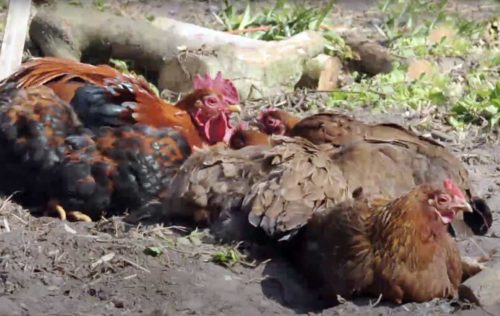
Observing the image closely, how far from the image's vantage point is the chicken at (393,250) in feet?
16.9

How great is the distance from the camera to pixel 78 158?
6.12 metres

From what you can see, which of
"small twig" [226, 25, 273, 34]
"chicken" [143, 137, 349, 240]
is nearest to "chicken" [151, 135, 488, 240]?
"chicken" [143, 137, 349, 240]

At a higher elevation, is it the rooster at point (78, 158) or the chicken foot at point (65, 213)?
the rooster at point (78, 158)

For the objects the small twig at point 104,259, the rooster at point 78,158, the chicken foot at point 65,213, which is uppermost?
the rooster at point 78,158

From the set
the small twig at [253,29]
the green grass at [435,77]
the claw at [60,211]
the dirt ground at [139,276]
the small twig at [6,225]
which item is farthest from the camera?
the small twig at [253,29]

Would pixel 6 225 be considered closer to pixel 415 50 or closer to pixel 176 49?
pixel 176 49

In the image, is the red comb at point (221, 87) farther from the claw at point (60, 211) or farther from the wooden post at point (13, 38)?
the wooden post at point (13, 38)

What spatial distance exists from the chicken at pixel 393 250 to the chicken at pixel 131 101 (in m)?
1.22

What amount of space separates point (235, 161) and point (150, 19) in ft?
10.1

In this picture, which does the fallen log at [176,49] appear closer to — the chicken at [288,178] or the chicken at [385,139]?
the chicken at [385,139]

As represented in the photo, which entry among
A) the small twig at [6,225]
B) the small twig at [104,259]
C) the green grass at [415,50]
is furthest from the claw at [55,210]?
the green grass at [415,50]

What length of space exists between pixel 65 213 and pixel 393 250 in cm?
193

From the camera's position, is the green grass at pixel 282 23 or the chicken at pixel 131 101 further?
the green grass at pixel 282 23

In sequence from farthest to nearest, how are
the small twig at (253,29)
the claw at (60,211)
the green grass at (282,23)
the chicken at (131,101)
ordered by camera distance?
the small twig at (253,29) < the green grass at (282,23) < the chicken at (131,101) < the claw at (60,211)
